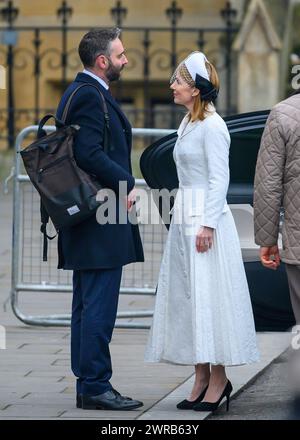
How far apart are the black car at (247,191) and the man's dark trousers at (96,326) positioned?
3.06 ft

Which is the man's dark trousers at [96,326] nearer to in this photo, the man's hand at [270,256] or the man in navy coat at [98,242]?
the man in navy coat at [98,242]

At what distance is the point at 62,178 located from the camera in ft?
21.5

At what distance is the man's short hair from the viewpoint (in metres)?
6.66

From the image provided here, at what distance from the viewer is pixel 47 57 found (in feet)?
62.2

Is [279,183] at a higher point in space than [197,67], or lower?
lower

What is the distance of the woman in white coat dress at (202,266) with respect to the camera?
21.3 feet

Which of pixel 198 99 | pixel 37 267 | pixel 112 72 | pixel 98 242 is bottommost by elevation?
pixel 37 267

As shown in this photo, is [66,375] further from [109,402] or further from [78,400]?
[109,402]

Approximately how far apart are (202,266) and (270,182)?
54cm

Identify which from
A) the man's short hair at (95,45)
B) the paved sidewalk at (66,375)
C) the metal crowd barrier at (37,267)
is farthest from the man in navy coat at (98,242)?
the metal crowd barrier at (37,267)

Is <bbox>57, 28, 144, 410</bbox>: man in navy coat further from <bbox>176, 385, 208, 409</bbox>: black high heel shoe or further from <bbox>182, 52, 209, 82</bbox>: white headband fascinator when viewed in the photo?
<bbox>182, 52, 209, 82</bbox>: white headband fascinator

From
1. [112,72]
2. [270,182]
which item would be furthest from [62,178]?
[270,182]
